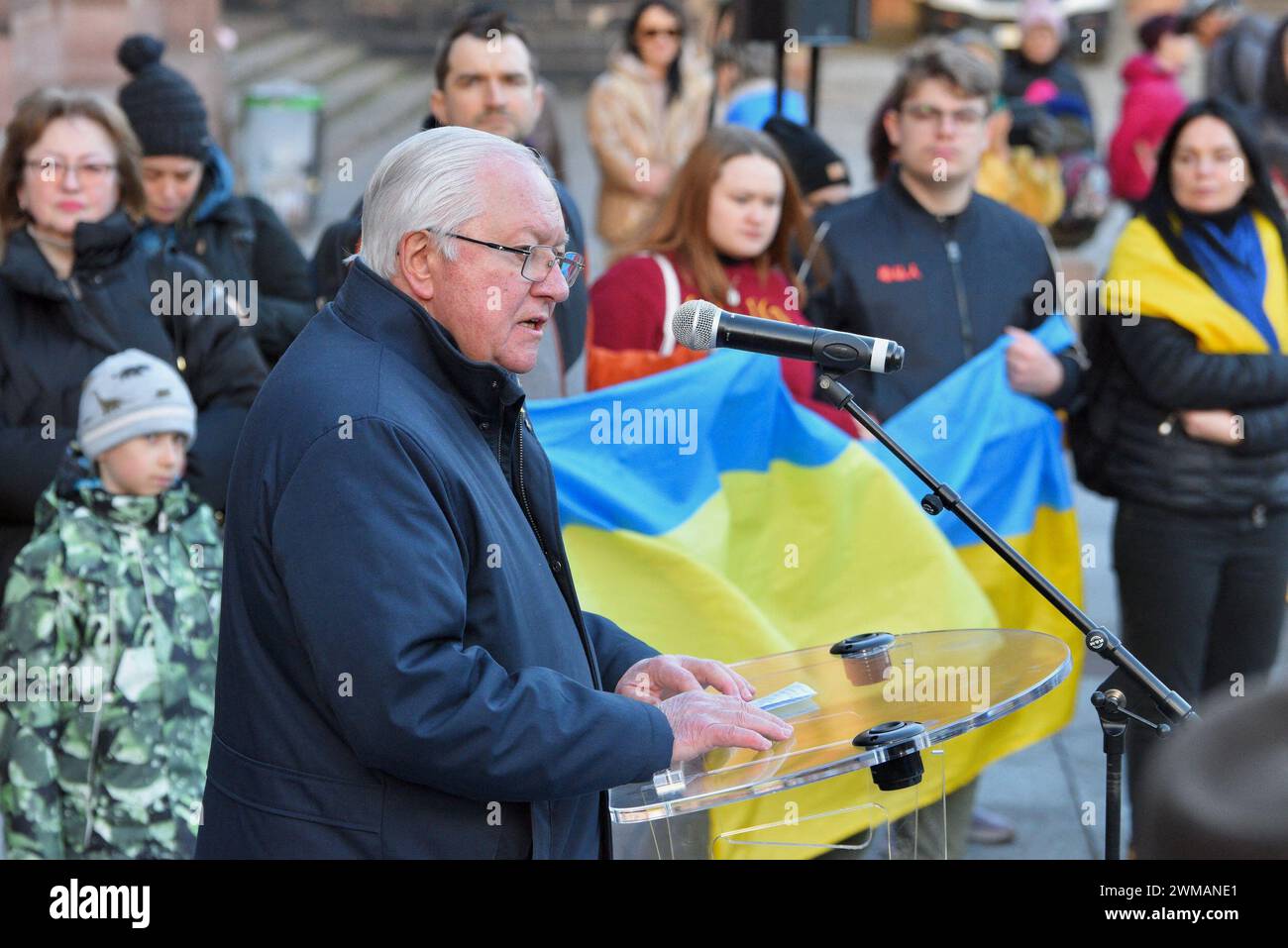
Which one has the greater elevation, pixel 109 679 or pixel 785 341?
pixel 785 341

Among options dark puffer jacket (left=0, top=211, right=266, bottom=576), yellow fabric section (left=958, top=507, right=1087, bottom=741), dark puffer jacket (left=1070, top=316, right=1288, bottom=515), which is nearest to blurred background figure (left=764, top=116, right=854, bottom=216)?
dark puffer jacket (left=1070, top=316, right=1288, bottom=515)

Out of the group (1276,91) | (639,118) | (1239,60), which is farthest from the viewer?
(1239,60)

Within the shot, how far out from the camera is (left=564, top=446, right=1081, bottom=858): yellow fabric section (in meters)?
4.46

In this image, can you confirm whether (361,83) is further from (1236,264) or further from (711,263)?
(1236,264)

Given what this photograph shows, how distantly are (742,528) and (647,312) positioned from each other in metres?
0.73

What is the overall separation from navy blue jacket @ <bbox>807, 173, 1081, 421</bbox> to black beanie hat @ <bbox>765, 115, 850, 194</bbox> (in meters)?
1.17

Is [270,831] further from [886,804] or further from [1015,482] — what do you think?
[1015,482]

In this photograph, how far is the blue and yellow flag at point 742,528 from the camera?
4496mm

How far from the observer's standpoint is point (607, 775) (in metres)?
2.56

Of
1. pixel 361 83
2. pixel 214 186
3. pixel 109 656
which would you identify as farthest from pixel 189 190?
pixel 361 83

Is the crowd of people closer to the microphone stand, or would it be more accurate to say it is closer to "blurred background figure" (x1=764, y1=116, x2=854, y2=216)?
"blurred background figure" (x1=764, y1=116, x2=854, y2=216)

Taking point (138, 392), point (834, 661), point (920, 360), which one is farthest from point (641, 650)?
point (920, 360)

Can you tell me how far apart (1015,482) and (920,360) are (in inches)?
19.5

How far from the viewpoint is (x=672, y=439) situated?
15.6 feet
